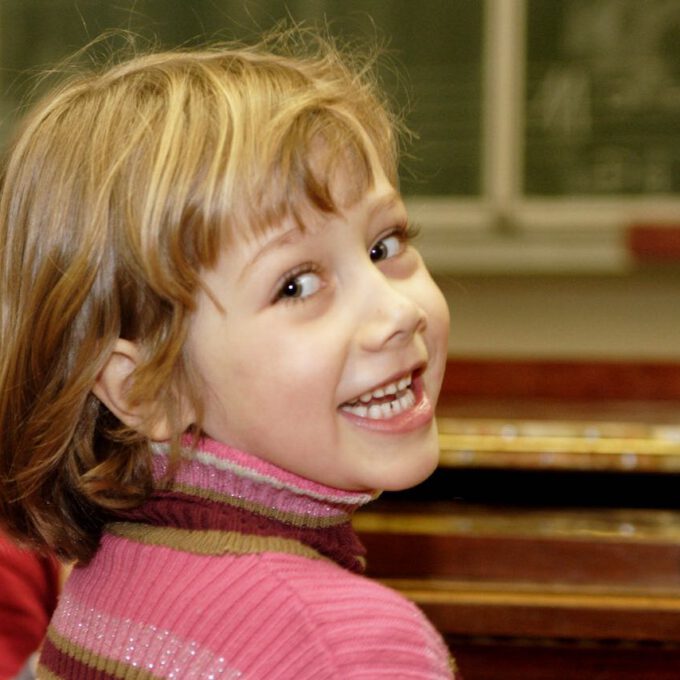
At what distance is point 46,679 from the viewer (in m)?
0.90

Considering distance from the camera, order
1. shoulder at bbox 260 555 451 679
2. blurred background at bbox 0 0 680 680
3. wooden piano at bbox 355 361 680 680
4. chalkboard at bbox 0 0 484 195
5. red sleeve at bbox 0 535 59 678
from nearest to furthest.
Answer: shoulder at bbox 260 555 451 679 → red sleeve at bbox 0 535 59 678 → wooden piano at bbox 355 361 680 680 → blurred background at bbox 0 0 680 680 → chalkboard at bbox 0 0 484 195

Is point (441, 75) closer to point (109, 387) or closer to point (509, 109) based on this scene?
point (509, 109)

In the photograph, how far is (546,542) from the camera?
144 centimetres

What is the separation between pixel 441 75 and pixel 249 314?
215 cm

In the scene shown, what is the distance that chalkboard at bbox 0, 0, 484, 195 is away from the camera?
283cm

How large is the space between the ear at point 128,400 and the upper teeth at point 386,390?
120mm

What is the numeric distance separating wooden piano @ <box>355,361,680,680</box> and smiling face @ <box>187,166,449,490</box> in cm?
52

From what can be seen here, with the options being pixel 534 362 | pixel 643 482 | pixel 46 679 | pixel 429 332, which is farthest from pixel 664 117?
pixel 46 679

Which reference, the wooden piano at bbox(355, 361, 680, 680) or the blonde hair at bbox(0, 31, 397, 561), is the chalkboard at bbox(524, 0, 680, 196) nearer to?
the wooden piano at bbox(355, 361, 680, 680)

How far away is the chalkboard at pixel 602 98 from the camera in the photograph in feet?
8.93

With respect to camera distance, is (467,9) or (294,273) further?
(467,9)

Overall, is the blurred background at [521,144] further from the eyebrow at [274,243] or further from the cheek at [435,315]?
the eyebrow at [274,243]

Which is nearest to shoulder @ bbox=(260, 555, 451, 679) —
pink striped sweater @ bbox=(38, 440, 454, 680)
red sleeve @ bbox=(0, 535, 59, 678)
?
pink striped sweater @ bbox=(38, 440, 454, 680)

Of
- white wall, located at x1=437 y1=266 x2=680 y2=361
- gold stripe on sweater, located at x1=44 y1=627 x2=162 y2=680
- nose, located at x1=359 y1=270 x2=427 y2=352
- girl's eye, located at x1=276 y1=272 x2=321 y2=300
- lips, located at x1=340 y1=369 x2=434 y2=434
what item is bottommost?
white wall, located at x1=437 y1=266 x2=680 y2=361
